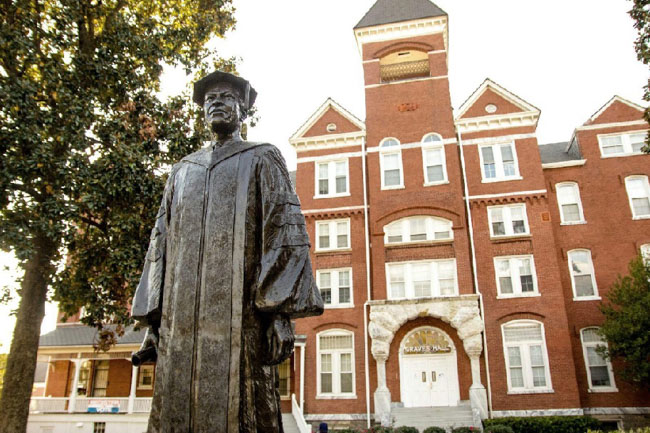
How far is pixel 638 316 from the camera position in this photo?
2036cm

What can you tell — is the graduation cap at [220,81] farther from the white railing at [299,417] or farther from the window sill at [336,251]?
A: the window sill at [336,251]

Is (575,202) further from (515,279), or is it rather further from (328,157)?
(328,157)

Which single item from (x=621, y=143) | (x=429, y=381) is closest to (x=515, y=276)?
(x=429, y=381)

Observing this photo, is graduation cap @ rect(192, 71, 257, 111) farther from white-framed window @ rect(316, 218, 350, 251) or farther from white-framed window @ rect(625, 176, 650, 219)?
white-framed window @ rect(625, 176, 650, 219)

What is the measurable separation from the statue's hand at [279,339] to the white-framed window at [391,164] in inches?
951

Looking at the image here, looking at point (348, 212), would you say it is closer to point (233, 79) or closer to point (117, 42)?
point (117, 42)

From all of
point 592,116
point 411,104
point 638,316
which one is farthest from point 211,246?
point 592,116

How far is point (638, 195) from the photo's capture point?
1003 inches

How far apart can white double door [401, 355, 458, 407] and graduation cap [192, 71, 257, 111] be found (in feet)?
72.2

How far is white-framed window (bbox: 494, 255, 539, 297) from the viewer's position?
945 inches

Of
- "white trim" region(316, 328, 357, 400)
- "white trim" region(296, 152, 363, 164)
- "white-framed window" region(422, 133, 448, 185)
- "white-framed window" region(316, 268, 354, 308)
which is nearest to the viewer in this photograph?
"white trim" region(316, 328, 357, 400)

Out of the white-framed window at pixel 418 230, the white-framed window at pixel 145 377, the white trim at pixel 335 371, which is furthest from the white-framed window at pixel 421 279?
the white-framed window at pixel 145 377

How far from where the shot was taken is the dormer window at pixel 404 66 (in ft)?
98.5

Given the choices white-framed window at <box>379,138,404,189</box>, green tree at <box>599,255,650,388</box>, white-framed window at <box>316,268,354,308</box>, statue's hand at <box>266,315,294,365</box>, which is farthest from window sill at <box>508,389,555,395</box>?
statue's hand at <box>266,315,294,365</box>
